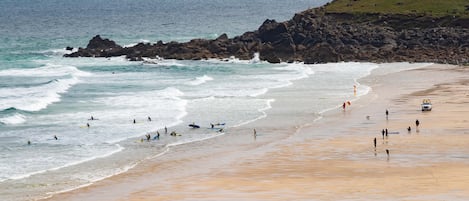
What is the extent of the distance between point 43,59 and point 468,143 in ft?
265

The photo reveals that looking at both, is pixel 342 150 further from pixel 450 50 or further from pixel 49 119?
pixel 450 50

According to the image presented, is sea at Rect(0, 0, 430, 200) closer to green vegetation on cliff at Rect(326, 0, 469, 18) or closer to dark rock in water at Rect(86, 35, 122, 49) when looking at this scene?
dark rock in water at Rect(86, 35, 122, 49)

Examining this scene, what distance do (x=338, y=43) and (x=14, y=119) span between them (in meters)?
56.2

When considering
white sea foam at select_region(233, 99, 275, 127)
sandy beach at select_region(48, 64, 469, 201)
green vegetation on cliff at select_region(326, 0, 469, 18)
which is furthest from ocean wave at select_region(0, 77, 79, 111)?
green vegetation on cliff at select_region(326, 0, 469, 18)

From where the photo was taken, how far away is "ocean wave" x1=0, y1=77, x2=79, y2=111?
77.1 m

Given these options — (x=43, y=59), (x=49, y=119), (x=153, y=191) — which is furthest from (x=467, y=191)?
(x=43, y=59)

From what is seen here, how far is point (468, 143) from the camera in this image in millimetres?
55156

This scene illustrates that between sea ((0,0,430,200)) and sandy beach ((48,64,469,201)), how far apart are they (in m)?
2.08

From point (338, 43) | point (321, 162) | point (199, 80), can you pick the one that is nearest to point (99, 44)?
point (338, 43)

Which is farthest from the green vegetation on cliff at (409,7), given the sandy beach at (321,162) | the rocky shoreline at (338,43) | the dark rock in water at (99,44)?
the sandy beach at (321,162)

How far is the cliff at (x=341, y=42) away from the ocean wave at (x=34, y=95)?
28870 millimetres

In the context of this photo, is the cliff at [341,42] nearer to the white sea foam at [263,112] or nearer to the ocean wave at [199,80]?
the ocean wave at [199,80]

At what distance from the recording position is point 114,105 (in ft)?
256

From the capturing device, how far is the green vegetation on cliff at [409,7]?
4926 inches
